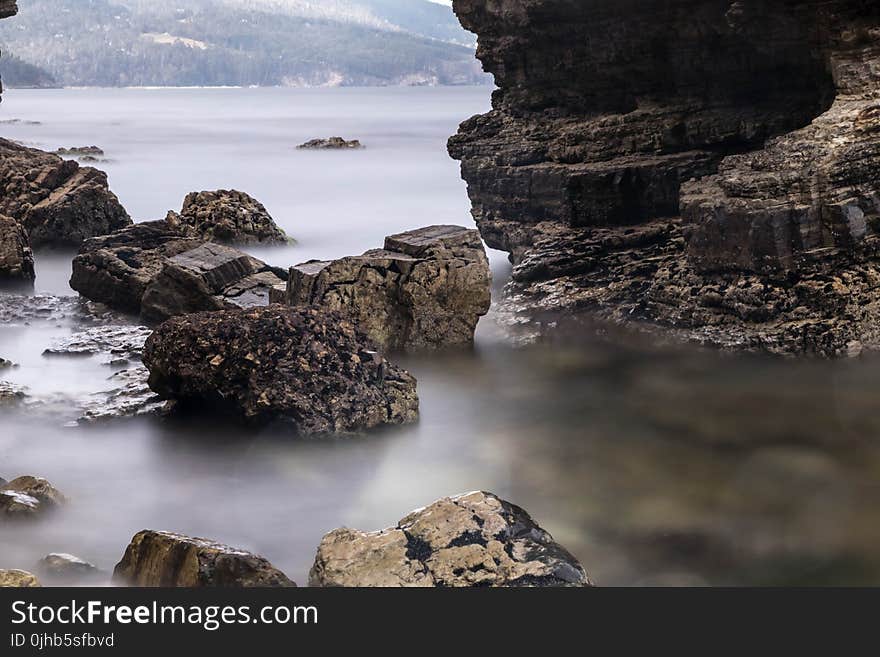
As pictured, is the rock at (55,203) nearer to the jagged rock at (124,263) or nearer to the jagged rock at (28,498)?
the jagged rock at (124,263)

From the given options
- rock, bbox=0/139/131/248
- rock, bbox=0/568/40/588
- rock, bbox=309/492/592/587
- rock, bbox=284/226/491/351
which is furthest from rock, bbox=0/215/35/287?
rock, bbox=309/492/592/587

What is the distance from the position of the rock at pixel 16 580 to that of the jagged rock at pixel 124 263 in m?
6.80

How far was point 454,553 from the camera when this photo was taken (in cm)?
545

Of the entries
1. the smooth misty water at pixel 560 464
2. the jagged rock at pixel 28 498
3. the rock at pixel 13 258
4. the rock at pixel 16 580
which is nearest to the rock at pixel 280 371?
the smooth misty water at pixel 560 464

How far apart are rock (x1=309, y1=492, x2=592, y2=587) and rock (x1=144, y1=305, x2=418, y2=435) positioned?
7.91 ft

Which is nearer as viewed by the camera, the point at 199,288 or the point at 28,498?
the point at 28,498

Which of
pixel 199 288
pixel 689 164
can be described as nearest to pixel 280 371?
pixel 199 288

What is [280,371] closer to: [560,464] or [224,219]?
[560,464]

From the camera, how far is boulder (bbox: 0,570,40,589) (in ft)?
17.0

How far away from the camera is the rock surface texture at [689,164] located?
9672 millimetres

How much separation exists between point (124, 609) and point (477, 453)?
374cm

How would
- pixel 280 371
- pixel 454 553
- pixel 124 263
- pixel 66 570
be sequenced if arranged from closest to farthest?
pixel 454 553
pixel 66 570
pixel 280 371
pixel 124 263

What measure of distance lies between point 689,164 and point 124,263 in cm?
618

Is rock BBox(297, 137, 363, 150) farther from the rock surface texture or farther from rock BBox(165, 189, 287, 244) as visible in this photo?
the rock surface texture
